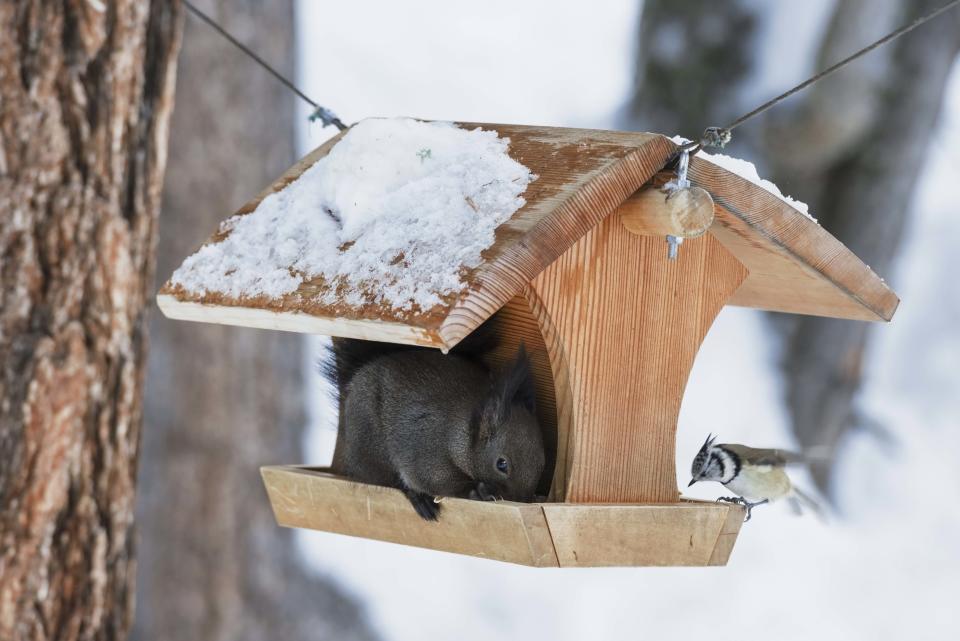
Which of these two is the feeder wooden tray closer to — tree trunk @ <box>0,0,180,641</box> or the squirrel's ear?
the squirrel's ear

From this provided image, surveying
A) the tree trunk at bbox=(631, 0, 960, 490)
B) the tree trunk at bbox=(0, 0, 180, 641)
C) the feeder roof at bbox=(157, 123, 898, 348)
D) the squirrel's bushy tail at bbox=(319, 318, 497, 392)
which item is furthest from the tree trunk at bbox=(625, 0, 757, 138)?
the squirrel's bushy tail at bbox=(319, 318, 497, 392)

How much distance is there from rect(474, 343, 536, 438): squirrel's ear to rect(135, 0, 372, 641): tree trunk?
3.05m

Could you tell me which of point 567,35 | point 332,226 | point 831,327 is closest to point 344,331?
point 332,226

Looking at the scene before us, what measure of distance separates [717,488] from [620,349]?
2737 mm

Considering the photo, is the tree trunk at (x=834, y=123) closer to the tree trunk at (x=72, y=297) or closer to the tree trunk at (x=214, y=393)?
the tree trunk at (x=214, y=393)

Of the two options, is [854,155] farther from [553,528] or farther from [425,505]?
[553,528]

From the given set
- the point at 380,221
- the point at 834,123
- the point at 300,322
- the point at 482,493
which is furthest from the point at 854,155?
the point at 300,322

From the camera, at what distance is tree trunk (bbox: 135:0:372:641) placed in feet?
17.9

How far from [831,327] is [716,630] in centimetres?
187

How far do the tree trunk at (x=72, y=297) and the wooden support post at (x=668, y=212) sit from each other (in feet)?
5.40

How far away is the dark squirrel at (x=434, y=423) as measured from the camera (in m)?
2.54

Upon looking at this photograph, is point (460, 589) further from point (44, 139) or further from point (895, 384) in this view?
point (895, 384)

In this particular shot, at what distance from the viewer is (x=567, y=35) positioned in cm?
1011

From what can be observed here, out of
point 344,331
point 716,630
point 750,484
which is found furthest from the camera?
point 716,630
